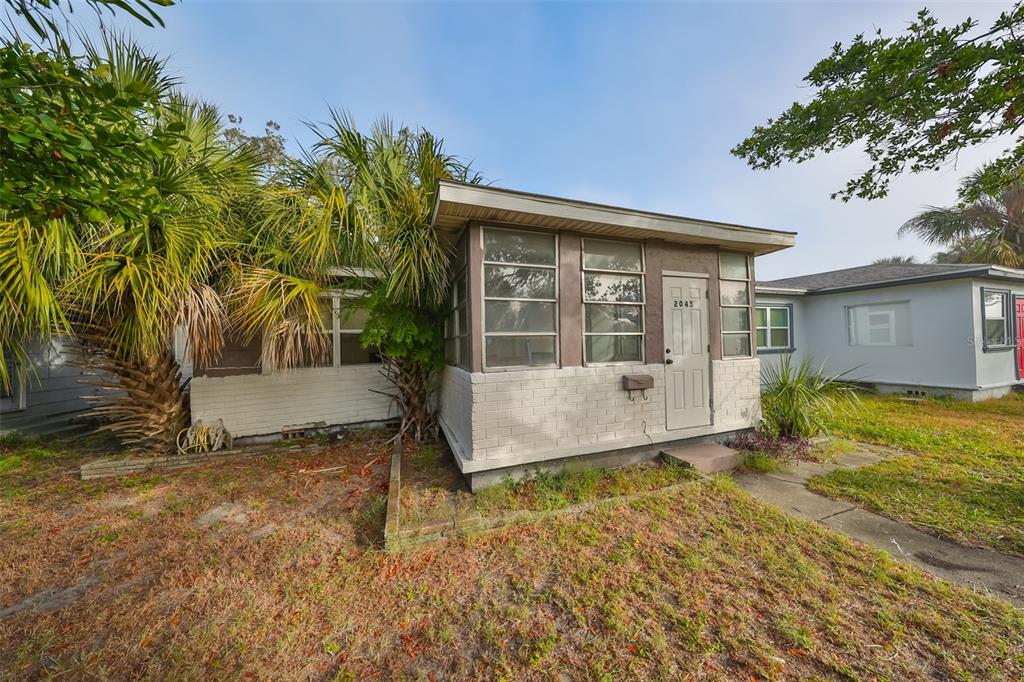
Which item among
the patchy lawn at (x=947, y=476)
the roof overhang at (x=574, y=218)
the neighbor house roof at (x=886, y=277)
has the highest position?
the neighbor house roof at (x=886, y=277)

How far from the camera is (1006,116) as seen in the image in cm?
361

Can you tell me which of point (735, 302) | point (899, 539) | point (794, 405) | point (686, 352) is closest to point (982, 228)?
point (794, 405)

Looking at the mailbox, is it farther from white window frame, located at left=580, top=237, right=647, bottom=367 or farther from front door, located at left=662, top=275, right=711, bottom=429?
front door, located at left=662, top=275, right=711, bottom=429

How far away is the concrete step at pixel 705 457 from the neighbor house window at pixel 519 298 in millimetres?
1968

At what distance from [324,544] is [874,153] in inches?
308

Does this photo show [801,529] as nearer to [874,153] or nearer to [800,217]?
[874,153]

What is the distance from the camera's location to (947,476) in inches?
160

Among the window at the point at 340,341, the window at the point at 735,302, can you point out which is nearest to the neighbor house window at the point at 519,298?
the window at the point at 735,302

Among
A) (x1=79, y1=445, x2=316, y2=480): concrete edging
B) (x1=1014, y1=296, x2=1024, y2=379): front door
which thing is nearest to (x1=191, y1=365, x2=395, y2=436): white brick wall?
(x1=79, y1=445, x2=316, y2=480): concrete edging

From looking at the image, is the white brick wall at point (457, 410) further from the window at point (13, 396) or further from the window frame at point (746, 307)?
the window at point (13, 396)

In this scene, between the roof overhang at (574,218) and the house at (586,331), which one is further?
the house at (586,331)

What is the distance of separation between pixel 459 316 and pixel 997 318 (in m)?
12.9

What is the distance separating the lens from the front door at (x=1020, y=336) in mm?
8820

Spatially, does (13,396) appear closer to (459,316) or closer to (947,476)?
(459,316)
